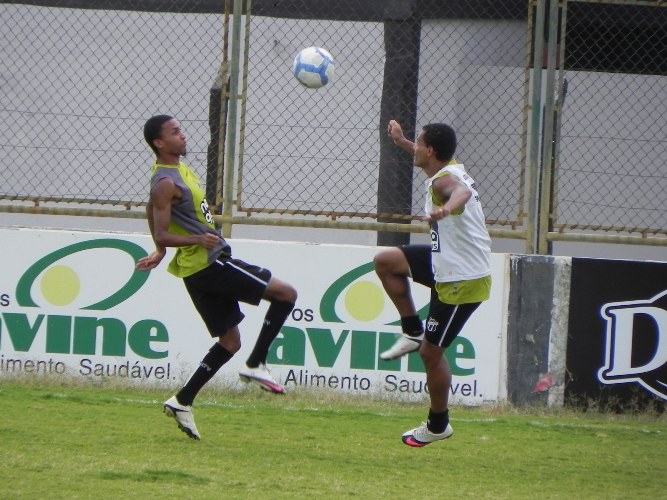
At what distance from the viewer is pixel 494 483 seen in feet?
21.2

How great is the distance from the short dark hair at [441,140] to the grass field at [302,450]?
1.93 metres

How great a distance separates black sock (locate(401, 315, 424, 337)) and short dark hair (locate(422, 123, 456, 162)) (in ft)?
3.57

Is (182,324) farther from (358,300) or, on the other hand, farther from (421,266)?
(421,266)

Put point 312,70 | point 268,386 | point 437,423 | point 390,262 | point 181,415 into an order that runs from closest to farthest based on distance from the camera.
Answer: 1. point 437,423
2. point 268,386
3. point 181,415
4. point 390,262
5. point 312,70

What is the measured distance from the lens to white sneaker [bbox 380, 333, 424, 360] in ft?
23.4

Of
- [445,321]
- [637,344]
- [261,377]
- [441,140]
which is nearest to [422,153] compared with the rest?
[441,140]

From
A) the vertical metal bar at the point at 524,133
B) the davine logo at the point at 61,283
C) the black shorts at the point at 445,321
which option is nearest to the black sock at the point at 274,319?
the black shorts at the point at 445,321

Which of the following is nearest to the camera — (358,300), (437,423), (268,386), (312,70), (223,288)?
(437,423)

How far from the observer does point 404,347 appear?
718 cm

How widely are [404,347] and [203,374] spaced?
1328 millimetres

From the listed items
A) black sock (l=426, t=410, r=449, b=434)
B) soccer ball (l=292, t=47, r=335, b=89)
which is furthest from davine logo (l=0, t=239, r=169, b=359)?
black sock (l=426, t=410, r=449, b=434)

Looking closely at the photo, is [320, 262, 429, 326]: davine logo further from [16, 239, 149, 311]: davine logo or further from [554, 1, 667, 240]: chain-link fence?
[554, 1, 667, 240]: chain-link fence

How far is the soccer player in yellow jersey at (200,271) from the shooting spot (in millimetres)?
7234

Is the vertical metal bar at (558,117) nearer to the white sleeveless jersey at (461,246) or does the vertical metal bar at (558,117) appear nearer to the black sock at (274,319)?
the white sleeveless jersey at (461,246)
